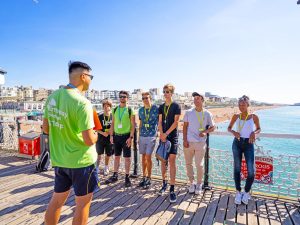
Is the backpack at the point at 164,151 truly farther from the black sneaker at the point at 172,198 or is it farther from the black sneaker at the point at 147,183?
the black sneaker at the point at 147,183

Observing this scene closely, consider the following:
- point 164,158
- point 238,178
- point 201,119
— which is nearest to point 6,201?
point 164,158

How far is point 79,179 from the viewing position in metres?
2.06

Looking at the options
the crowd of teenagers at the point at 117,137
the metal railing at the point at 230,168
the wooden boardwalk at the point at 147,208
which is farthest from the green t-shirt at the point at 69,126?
the metal railing at the point at 230,168

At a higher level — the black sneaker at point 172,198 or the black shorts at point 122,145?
the black shorts at point 122,145

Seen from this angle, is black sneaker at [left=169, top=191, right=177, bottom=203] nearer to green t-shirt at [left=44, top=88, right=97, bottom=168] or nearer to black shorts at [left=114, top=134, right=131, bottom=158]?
black shorts at [left=114, top=134, right=131, bottom=158]

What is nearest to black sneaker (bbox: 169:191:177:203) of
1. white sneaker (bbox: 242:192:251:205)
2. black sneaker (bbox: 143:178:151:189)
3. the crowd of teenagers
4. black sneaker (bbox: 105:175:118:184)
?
the crowd of teenagers

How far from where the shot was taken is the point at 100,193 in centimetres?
424

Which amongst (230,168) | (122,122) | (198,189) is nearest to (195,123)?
(198,189)

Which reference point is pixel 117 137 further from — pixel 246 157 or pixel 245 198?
pixel 245 198

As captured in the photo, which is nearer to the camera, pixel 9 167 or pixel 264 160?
pixel 264 160

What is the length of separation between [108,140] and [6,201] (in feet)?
7.52

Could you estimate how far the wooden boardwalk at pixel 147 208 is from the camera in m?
3.27

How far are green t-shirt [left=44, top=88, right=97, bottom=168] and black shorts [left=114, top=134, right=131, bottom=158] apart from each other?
97.4 inches

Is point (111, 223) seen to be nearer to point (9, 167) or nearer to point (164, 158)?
point (164, 158)
